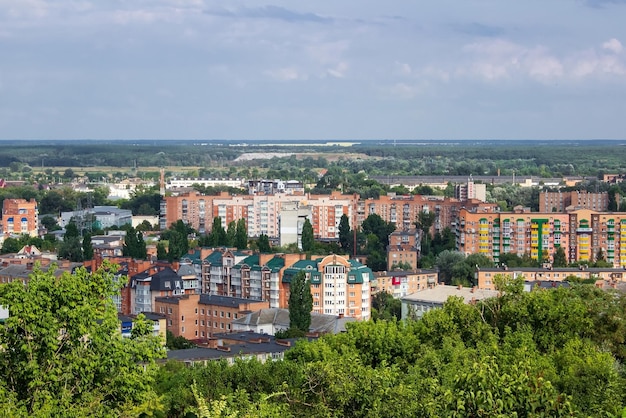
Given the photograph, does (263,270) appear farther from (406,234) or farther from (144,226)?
(144,226)

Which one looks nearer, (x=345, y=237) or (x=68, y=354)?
(x=68, y=354)

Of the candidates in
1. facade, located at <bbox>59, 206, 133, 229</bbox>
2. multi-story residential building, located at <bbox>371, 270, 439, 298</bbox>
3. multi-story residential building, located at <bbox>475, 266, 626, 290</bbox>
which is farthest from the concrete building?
multi-story residential building, located at <bbox>475, 266, 626, 290</bbox>

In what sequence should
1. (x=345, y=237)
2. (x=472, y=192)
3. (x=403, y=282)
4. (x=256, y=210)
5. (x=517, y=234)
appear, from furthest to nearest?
(x=472, y=192) < (x=256, y=210) < (x=345, y=237) < (x=517, y=234) < (x=403, y=282)

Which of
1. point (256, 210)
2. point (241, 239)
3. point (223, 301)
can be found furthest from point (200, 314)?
point (256, 210)

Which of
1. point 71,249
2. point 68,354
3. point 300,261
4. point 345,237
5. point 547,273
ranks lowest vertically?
point 547,273

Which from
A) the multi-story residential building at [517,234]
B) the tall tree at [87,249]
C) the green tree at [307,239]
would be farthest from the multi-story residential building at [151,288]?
the multi-story residential building at [517,234]

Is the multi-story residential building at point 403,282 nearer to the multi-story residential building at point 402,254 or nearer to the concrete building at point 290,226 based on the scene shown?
the multi-story residential building at point 402,254

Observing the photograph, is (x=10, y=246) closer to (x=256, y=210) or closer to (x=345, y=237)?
(x=345, y=237)
